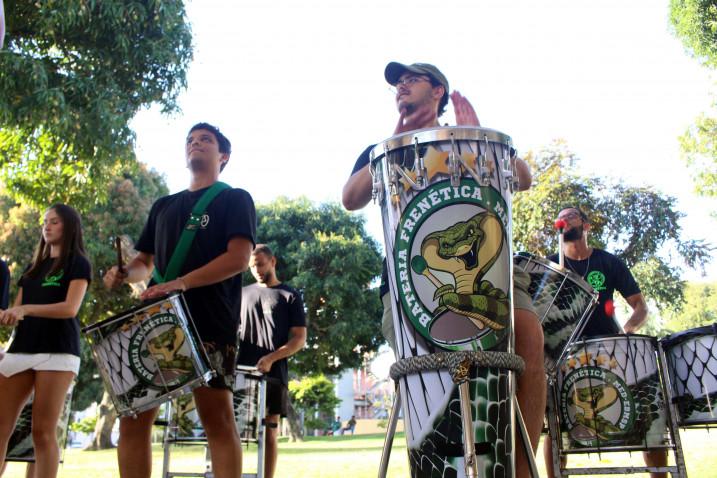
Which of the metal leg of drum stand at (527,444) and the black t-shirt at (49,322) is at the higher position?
the black t-shirt at (49,322)

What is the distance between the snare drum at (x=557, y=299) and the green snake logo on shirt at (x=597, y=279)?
1981 millimetres

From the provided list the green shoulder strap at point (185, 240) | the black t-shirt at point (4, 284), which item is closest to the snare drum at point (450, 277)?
the green shoulder strap at point (185, 240)

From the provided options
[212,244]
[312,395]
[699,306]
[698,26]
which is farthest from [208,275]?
[699,306]

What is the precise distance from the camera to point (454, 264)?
207 cm

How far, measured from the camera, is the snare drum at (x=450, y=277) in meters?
2.01

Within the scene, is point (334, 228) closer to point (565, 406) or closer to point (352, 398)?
point (565, 406)

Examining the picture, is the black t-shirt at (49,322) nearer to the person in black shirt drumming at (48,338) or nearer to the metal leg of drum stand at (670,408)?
the person in black shirt drumming at (48,338)

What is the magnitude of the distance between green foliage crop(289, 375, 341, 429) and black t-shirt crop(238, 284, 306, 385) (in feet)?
121

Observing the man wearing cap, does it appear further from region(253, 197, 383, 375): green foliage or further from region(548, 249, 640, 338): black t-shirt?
region(253, 197, 383, 375): green foliage

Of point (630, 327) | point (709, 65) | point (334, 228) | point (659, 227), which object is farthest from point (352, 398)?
point (630, 327)

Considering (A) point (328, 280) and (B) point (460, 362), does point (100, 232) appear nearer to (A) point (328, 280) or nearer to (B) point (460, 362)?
(A) point (328, 280)

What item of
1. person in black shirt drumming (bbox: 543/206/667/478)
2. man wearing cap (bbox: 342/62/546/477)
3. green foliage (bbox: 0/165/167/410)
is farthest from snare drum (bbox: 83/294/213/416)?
green foliage (bbox: 0/165/167/410)

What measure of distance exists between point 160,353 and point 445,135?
5.76ft

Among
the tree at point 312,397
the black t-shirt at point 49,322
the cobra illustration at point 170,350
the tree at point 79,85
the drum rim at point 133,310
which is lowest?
the cobra illustration at point 170,350
